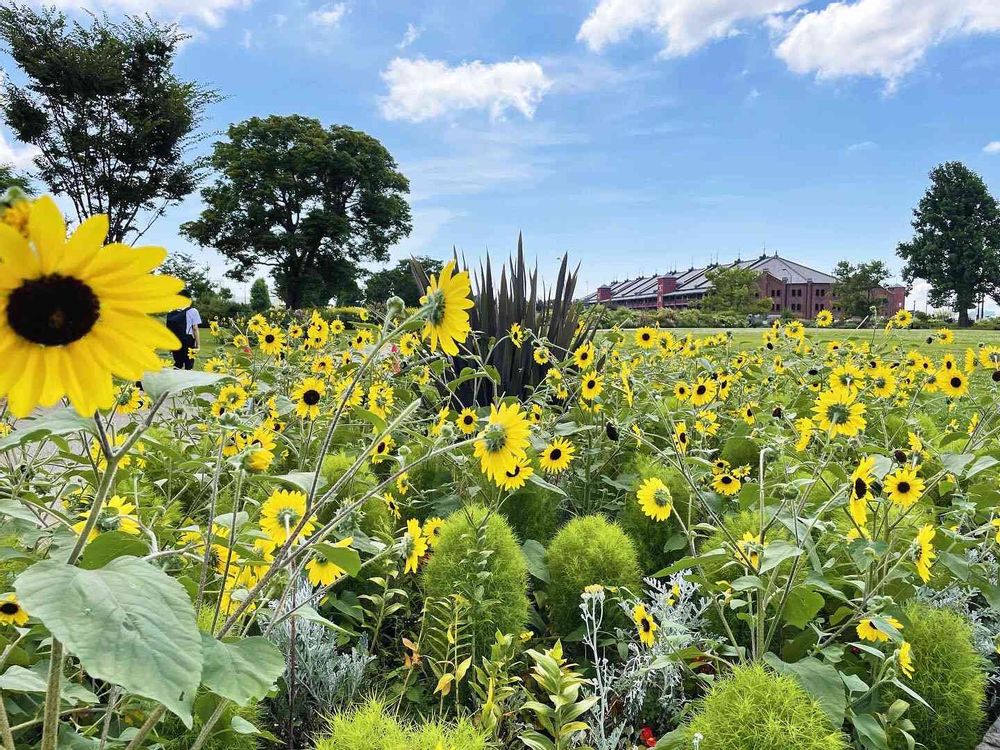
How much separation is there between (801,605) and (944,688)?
0.43 m

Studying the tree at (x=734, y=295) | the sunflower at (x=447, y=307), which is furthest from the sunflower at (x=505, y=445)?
the tree at (x=734, y=295)

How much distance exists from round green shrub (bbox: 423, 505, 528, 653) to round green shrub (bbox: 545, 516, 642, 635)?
17 cm

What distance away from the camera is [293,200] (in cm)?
3488

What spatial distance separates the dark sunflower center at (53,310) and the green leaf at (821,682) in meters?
1.49

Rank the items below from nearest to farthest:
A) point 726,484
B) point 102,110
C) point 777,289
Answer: point 726,484 → point 102,110 → point 777,289

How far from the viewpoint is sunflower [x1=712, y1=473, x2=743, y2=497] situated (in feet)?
7.96

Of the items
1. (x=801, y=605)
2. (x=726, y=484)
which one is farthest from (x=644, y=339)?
(x=801, y=605)

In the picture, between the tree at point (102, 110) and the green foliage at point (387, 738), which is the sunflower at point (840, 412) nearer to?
the green foliage at point (387, 738)

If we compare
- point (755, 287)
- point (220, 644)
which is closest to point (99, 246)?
point (220, 644)

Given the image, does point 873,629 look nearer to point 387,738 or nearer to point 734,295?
point 387,738

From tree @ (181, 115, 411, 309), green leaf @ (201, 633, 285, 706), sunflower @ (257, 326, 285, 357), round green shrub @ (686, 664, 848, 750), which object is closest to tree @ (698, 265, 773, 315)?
tree @ (181, 115, 411, 309)

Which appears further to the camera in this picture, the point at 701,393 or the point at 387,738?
the point at 701,393

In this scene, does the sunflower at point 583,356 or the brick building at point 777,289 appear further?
the brick building at point 777,289

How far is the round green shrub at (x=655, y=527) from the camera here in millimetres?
2449
